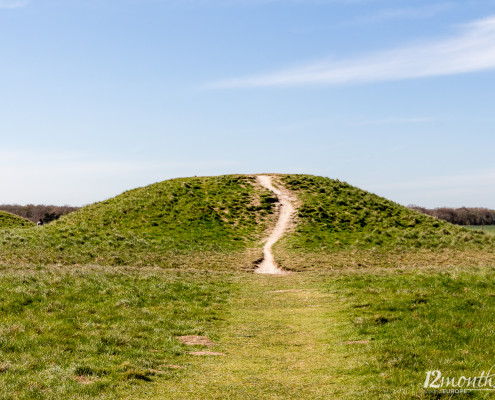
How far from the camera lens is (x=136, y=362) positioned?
43.5 ft

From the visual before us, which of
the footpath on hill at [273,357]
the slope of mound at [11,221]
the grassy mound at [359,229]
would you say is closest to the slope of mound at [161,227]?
the grassy mound at [359,229]

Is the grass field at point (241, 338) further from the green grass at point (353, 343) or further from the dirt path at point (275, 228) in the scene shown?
the dirt path at point (275, 228)

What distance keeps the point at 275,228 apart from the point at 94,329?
37408 millimetres

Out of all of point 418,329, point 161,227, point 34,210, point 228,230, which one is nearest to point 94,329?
point 418,329

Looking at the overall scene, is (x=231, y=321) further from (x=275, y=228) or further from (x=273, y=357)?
(x=275, y=228)

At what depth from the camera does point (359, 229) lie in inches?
2105

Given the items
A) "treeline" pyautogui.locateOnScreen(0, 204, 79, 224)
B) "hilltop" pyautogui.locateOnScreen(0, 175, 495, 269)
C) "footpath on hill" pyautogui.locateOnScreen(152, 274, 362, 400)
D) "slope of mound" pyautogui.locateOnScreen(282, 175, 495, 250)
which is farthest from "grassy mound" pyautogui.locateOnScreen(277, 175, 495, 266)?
"treeline" pyautogui.locateOnScreen(0, 204, 79, 224)

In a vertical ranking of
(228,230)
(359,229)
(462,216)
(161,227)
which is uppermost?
(161,227)

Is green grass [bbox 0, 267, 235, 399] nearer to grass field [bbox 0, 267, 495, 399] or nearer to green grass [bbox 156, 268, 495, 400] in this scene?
grass field [bbox 0, 267, 495, 399]

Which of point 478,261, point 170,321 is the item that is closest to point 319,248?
point 478,261

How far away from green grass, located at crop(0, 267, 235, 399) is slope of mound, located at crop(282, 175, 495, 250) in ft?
79.5

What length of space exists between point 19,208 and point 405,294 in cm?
15479

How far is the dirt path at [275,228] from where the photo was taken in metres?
37.4

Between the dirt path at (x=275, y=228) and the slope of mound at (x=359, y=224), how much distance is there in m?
1.62
